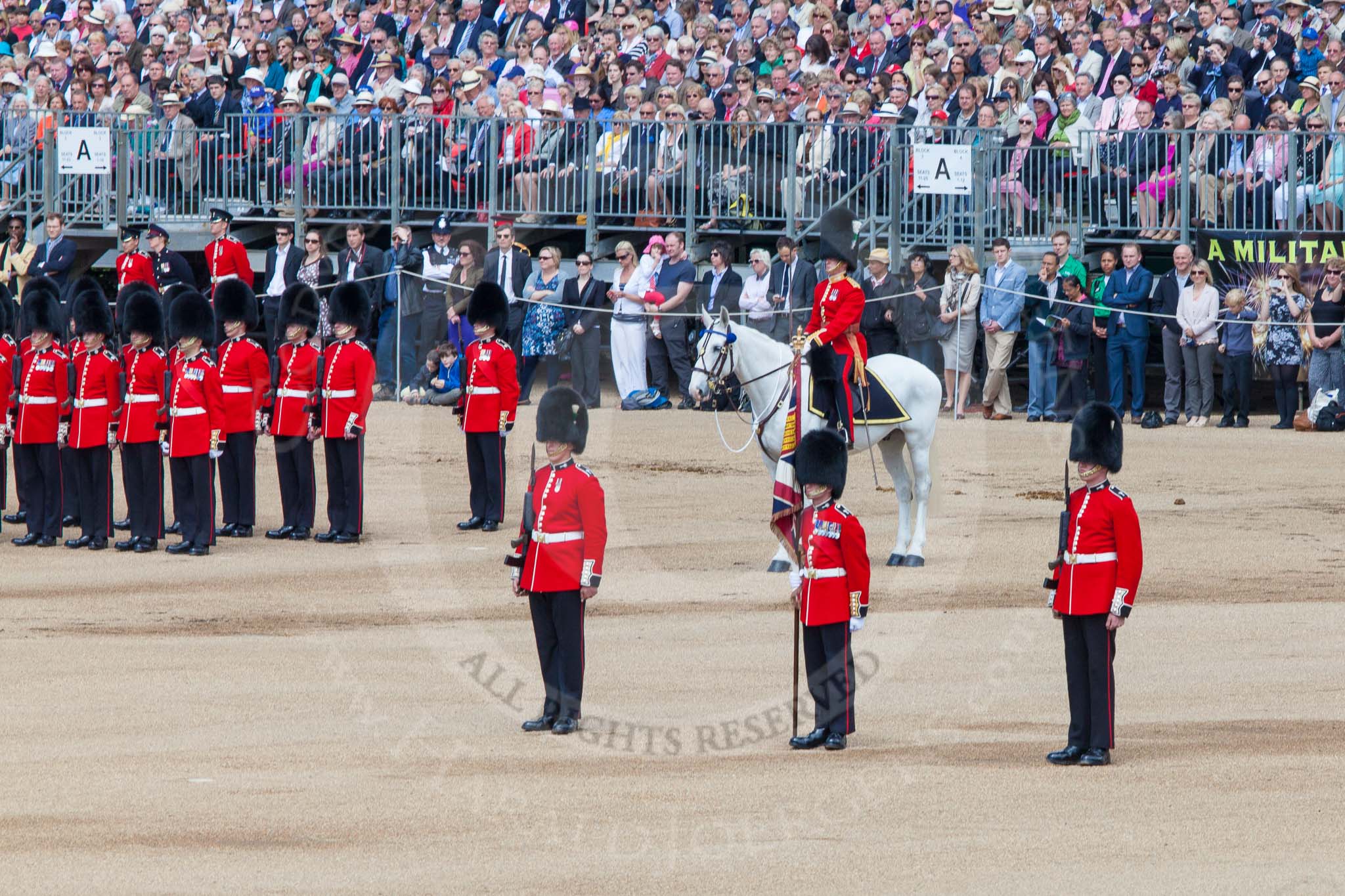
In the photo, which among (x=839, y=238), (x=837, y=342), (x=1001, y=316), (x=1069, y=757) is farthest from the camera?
(x=1001, y=316)

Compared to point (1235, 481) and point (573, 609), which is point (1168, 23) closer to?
point (1235, 481)

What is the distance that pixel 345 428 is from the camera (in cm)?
1362

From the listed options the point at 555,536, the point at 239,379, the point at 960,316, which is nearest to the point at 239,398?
the point at 239,379

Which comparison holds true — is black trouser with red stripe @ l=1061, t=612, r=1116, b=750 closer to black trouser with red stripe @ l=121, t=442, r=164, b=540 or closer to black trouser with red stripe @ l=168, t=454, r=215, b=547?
black trouser with red stripe @ l=168, t=454, r=215, b=547

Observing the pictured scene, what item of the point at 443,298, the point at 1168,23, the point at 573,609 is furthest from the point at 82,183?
the point at 573,609

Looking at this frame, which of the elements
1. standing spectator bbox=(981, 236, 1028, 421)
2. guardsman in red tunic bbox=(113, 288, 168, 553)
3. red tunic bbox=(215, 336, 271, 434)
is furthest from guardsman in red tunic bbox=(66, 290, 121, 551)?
standing spectator bbox=(981, 236, 1028, 421)

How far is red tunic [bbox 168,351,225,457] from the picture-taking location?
13.2m

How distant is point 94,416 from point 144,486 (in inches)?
21.1

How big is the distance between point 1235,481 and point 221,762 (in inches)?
376

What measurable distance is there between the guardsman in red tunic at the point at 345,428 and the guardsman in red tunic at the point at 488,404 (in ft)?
2.26

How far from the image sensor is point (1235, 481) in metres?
15.6

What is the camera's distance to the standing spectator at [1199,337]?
59.5 feet

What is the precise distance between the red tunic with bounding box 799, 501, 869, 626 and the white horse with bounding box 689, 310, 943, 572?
429cm

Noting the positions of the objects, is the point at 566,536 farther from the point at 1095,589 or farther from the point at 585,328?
the point at 585,328
